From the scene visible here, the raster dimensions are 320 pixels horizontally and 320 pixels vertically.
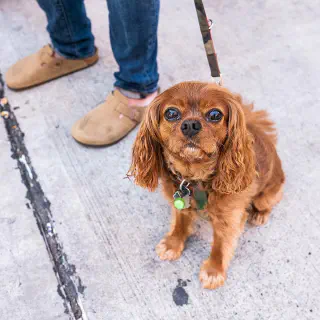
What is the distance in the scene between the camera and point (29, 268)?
94.2 inches

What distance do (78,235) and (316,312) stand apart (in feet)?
4.96

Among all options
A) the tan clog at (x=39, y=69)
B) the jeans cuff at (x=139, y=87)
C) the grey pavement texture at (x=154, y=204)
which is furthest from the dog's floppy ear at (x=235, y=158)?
the tan clog at (x=39, y=69)

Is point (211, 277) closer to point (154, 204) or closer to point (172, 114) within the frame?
point (154, 204)

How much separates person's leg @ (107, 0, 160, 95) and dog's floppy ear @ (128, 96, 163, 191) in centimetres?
84

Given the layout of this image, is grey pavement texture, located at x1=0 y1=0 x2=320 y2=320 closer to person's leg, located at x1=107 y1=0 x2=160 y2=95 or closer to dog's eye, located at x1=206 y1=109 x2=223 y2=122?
person's leg, located at x1=107 y1=0 x2=160 y2=95

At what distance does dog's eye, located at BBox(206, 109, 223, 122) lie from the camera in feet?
6.05

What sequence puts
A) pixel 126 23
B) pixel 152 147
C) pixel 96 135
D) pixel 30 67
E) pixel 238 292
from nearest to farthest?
pixel 152 147
pixel 238 292
pixel 126 23
pixel 96 135
pixel 30 67

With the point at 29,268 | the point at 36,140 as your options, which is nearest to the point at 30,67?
the point at 36,140

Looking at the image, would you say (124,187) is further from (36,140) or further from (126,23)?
(126,23)

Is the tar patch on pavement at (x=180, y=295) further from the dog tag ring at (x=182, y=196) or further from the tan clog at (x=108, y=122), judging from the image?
the tan clog at (x=108, y=122)

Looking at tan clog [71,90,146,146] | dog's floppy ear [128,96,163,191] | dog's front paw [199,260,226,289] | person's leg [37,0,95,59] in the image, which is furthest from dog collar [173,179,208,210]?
person's leg [37,0,95,59]

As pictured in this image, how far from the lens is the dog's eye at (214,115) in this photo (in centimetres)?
184

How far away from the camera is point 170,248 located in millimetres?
2396

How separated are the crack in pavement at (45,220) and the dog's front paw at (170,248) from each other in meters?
0.53
